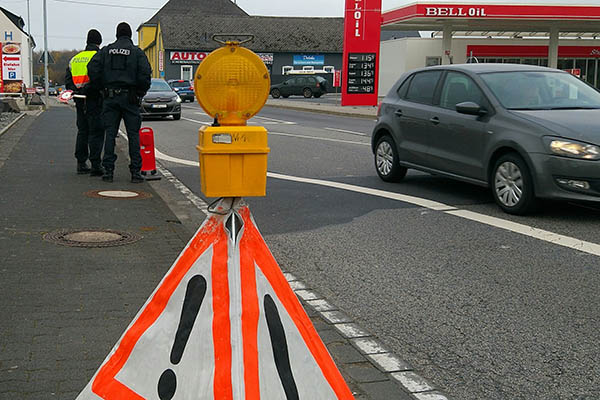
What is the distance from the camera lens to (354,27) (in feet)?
130

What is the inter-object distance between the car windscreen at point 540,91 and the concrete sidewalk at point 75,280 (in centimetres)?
385

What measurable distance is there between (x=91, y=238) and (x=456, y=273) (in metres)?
3.25

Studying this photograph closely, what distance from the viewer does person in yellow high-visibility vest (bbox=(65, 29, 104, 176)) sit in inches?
433

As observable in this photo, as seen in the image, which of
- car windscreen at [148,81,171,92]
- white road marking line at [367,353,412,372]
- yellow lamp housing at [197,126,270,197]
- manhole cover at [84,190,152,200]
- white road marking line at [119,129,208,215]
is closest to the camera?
yellow lamp housing at [197,126,270,197]

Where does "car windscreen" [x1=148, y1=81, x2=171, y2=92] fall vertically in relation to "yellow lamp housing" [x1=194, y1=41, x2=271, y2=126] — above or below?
below

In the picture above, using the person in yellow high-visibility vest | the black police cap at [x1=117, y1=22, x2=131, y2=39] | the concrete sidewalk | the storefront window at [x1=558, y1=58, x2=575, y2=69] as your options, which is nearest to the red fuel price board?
the storefront window at [x1=558, y1=58, x2=575, y2=69]

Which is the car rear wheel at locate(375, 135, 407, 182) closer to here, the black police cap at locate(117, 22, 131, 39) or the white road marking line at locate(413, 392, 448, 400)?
the black police cap at locate(117, 22, 131, 39)

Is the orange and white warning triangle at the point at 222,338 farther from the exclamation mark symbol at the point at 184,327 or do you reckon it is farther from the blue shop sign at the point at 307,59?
the blue shop sign at the point at 307,59

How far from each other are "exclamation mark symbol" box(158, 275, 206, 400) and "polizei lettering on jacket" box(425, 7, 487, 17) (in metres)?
40.5

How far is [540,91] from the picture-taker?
30.8 ft

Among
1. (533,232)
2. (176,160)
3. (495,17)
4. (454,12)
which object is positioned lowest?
(176,160)

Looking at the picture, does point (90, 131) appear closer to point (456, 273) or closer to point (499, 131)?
point (499, 131)

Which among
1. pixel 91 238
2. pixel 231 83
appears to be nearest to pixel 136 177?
pixel 91 238

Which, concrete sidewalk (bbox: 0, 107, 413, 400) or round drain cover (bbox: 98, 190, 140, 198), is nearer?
concrete sidewalk (bbox: 0, 107, 413, 400)
